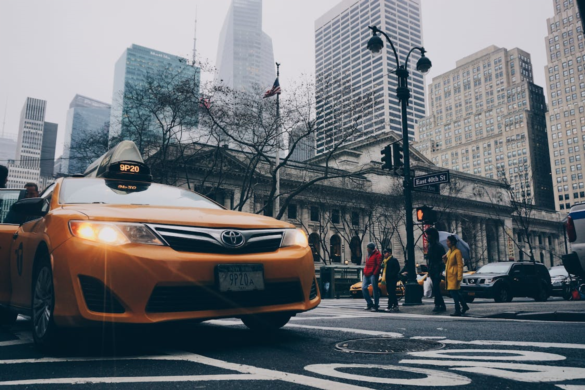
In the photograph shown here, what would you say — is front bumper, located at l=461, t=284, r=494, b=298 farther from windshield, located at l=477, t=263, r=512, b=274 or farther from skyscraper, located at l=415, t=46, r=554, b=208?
skyscraper, located at l=415, t=46, r=554, b=208

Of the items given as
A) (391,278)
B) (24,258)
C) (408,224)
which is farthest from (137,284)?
(408,224)

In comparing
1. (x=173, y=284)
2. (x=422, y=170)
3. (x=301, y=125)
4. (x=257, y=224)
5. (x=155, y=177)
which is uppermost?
(x=422, y=170)

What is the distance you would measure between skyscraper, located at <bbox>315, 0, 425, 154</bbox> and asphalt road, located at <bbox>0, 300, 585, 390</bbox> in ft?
37.2

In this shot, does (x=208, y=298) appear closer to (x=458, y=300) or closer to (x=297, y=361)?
(x=297, y=361)

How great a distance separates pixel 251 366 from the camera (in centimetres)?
328

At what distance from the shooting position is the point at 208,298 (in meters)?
3.90

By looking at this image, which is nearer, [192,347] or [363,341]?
[192,347]

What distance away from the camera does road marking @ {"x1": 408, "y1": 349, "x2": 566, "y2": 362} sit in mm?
3502

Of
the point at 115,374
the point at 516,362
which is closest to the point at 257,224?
the point at 115,374

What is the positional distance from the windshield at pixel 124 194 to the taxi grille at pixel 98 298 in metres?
1.09

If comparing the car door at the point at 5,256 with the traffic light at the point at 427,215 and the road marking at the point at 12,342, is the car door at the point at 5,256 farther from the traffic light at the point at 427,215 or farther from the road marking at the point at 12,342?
the traffic light at the point at 427,215

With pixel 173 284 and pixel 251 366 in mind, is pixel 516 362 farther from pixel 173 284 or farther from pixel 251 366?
pixel 173 284

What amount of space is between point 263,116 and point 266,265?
2031cm

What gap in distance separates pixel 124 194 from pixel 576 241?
21.5ft
